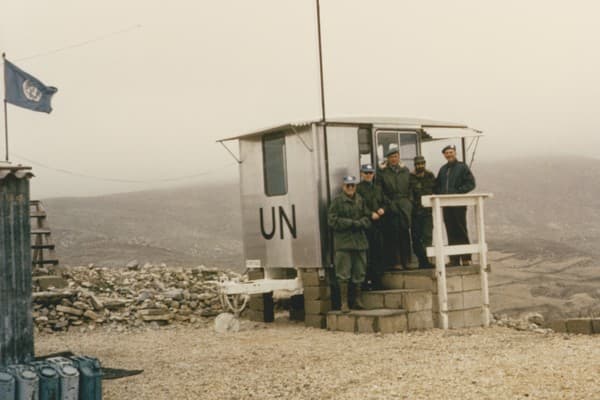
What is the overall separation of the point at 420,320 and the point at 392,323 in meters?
0.56

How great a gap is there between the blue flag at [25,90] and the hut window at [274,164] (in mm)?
3652

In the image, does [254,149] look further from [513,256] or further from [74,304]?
[513,256]

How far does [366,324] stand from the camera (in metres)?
11.2

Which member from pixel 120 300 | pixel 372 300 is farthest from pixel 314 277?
pixel 120 300

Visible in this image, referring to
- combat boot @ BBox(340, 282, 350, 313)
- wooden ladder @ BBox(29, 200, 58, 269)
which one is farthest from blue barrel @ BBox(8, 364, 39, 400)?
wooden ladder @ BBox(29, 200, 58, 269)

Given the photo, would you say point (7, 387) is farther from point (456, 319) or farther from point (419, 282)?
point (456, 319)

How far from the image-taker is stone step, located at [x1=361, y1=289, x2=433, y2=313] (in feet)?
37.4

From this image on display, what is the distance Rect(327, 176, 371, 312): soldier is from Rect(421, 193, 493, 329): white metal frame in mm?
988

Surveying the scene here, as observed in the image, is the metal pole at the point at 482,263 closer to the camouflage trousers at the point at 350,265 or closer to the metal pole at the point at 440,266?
the metal pole at the point at 440,266

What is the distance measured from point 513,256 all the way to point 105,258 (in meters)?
18.4

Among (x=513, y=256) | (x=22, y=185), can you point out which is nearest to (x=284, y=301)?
(x=22, y=185)

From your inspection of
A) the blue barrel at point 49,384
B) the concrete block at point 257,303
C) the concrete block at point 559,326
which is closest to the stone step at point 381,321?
the concrete block at point 559,326

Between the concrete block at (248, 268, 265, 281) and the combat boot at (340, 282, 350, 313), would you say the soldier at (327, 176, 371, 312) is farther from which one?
the concrete block at (248, 268, 265, 281)

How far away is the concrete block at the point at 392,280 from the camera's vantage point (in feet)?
40.2
